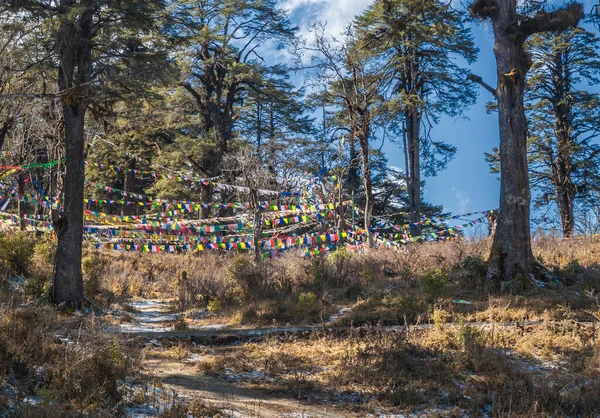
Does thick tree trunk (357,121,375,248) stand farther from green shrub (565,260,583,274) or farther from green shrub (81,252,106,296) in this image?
green shrub (81,252,106,296)

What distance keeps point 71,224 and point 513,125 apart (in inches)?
403

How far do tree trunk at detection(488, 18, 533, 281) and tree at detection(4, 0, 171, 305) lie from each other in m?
8.10

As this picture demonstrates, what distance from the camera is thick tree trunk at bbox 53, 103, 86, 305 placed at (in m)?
10.2

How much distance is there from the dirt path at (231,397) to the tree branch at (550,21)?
10.00 meters

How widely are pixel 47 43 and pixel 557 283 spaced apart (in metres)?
12.8

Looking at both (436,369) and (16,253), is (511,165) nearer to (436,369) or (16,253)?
(436,369)

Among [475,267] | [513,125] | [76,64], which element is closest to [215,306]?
[475,267]

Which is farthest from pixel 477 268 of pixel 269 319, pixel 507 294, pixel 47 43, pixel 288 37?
pixel 288 37

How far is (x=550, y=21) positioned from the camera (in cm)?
1123

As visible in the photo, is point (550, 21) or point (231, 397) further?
point (550, 21)

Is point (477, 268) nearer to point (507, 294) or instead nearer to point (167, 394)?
point (507, 294)

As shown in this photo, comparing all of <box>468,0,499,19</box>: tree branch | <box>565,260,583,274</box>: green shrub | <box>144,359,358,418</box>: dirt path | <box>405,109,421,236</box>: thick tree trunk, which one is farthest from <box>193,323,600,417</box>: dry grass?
<box>405,109,421,236</box>: thick tree trunk

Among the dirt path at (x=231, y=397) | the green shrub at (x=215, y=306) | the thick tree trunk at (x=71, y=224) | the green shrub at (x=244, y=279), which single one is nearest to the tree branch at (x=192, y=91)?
the thick tree trunk at (x=71, y=224)

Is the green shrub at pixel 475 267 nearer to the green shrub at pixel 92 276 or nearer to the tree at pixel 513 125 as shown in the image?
the tree at pixel 513 125
